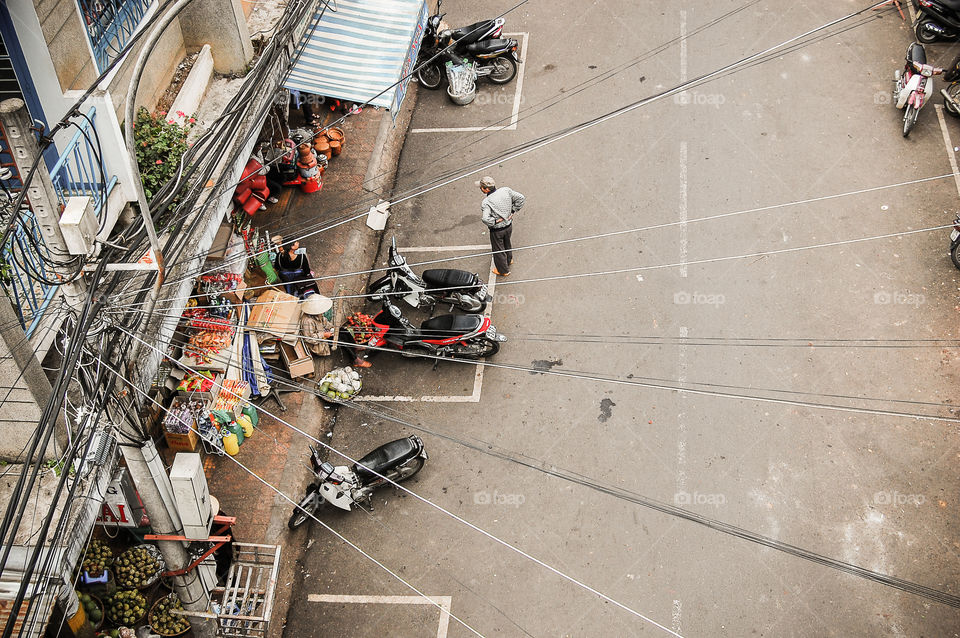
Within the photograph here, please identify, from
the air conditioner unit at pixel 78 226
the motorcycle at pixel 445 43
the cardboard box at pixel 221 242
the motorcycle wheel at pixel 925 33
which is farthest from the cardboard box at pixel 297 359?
the motorcycle wheel at pixel 925 33

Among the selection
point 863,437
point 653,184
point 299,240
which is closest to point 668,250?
point 653,184

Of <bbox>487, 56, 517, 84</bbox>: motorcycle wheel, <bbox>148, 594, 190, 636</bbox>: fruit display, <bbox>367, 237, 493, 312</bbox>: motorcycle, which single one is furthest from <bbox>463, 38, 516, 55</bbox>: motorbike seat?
<bbox>148, 594, 190, 636</bbox>: fruit display

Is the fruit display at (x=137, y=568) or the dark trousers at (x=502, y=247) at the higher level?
the dark trousers at (x=502, y=247)

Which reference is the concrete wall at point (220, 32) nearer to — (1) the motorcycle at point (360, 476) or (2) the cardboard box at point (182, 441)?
(2) the cardboard box at point (182, 441)

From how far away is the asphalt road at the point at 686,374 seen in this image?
10594 mm

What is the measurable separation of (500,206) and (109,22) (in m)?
5.89

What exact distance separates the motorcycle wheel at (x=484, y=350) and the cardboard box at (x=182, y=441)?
13.0ft

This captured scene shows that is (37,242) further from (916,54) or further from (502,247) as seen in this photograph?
(916,54)

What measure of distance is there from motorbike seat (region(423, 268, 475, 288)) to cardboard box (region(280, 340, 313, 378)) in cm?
220

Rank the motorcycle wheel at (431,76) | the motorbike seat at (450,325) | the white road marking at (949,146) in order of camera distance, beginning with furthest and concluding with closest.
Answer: the motorcycle wheel at (431,76) → the white road marking at (949,146) → the motorbike seat at (450,325)

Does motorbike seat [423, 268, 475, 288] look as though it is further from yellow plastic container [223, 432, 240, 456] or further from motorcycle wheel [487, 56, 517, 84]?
motorcycle wheel [487, 56, 517, 84]

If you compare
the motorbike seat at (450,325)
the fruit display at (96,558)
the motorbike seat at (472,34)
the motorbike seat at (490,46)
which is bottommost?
the fruit display at (96,558)

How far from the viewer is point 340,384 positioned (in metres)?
12.7

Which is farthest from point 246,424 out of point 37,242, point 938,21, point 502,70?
point 938,21
